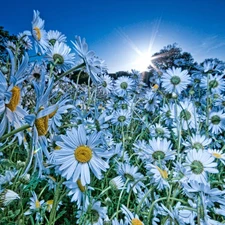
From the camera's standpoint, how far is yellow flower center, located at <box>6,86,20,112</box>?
16.5 inches

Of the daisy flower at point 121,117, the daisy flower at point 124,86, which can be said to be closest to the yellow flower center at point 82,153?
the daisy flower at point 121,117

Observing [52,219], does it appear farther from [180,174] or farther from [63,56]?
[63,56]

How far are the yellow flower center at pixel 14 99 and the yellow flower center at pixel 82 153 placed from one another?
0.36 meters

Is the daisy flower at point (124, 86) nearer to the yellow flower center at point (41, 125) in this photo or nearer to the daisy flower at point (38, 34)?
the daisy flower at point (38, 34)

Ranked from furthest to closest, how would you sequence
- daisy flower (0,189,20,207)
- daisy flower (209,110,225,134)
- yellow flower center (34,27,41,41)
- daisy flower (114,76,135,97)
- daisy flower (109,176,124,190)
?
daisy flower (114,76,135,97), daisy flower (209,110,225,134), yellow flower center (34,27,41,41), daisy flower (109,176,124,190), daisy flower (0,189,20,207)

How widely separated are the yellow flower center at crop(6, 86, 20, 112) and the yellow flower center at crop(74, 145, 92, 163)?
0.36 m

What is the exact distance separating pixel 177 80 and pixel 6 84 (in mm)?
1975

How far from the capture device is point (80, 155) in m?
0.77

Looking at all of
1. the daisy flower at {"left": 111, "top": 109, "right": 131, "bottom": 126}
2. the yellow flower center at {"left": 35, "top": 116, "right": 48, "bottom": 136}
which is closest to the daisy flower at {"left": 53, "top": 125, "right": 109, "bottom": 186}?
the yellow flower center at {"left": 35, "top": 116, "right": 48, "bottom": 136}

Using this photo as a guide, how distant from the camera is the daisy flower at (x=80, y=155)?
73 centimetres

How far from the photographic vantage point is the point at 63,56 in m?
1.22

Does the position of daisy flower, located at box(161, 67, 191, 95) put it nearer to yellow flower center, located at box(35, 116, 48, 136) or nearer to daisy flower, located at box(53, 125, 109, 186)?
daisy flower, located at box(53, 125, 109, 186)

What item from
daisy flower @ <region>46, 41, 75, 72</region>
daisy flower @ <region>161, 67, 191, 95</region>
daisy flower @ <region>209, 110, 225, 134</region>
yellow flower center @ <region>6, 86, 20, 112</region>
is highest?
daisy flower @ <region>161, 67, 191, 95</region>

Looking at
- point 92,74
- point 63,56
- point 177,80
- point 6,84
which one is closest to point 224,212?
point 92,74
